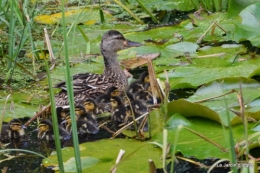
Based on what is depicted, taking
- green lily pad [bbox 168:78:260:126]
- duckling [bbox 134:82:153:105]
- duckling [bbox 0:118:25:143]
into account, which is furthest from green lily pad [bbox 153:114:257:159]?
duckling [bbox 0:118:25:143]

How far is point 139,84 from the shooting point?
5.03 m

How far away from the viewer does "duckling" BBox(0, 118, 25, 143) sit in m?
4.19

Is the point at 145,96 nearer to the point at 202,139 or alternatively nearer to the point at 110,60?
the point at 110,60

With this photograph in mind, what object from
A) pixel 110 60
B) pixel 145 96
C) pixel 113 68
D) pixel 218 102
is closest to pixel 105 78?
pixel 113 68

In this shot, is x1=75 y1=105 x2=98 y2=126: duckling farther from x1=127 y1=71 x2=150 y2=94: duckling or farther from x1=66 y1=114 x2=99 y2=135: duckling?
x1=127 y1=71 x2=150 y2=94: duckling

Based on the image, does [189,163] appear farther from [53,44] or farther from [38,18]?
[38,18]

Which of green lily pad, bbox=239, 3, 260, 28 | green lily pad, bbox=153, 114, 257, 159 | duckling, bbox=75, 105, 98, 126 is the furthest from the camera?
green lily pad, bbox=239, 3, 260, 28

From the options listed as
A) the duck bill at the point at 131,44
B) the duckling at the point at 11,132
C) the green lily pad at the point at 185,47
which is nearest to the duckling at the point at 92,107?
the duckling at the point at 11,132

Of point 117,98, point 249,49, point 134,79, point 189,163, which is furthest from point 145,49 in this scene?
point 189,163

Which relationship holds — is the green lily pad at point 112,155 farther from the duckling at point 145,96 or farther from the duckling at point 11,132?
the duckling at point 145,96

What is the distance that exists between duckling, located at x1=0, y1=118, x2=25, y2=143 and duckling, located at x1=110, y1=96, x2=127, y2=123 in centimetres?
63

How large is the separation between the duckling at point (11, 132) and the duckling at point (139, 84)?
1072 millimetres

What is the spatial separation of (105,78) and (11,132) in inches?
49.2

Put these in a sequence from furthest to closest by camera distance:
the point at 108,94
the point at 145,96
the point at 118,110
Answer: the point at 108,94 < the point at 145,96 < the point at 118,110
